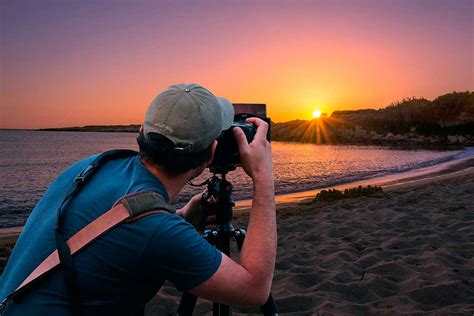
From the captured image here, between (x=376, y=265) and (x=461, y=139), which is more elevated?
(x=461, y=139)

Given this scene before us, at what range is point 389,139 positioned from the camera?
55312 mm

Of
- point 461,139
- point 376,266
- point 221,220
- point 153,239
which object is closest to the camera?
point 153,239

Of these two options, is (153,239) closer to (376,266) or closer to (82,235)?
(82,235)

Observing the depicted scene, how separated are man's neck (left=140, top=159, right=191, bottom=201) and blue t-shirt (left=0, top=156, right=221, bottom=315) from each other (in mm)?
45

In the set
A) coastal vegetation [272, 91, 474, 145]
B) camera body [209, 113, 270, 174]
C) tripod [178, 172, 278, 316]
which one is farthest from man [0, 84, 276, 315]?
coastal vegetation [272, 91, 474, 145]

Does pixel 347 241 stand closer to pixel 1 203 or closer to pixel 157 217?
pixel 157 217

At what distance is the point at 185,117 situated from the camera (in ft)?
5.26

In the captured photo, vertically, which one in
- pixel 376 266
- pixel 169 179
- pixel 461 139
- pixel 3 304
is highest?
pixel 169 179

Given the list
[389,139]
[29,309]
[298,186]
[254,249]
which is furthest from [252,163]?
[389,139]

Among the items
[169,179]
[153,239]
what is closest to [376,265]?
[169,179]

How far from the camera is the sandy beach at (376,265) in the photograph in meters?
3.52

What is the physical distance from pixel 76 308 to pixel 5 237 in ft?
25.3

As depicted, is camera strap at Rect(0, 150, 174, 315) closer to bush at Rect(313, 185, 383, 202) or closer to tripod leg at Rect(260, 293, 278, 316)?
tripod leg at Rect(260, 293, 278, 316)

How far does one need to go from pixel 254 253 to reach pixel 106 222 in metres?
0.55
